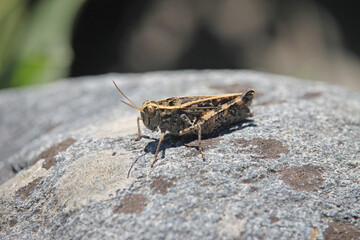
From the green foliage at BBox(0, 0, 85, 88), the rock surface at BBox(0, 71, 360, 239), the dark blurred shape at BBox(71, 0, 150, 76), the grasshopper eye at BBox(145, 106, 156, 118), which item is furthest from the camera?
the dark blurred shape at BBox(71, 0, 150, 76)

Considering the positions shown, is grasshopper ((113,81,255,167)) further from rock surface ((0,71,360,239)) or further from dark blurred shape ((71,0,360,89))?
dark blurred shape ((71,0,360,89))

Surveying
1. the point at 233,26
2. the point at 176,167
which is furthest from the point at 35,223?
the point at 233,26

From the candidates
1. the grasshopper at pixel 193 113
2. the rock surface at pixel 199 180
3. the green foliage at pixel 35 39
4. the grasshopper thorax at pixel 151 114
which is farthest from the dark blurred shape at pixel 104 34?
the grasshopper thorax at pixel 151 114

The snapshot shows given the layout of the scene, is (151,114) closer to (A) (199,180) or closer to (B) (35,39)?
(A) (199,180)

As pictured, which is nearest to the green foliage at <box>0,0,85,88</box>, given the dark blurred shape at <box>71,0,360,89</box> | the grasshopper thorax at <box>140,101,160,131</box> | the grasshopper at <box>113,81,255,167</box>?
the dark blurred shape at <box>71,0,360,89</box>

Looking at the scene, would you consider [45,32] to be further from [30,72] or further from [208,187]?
[208,187]
